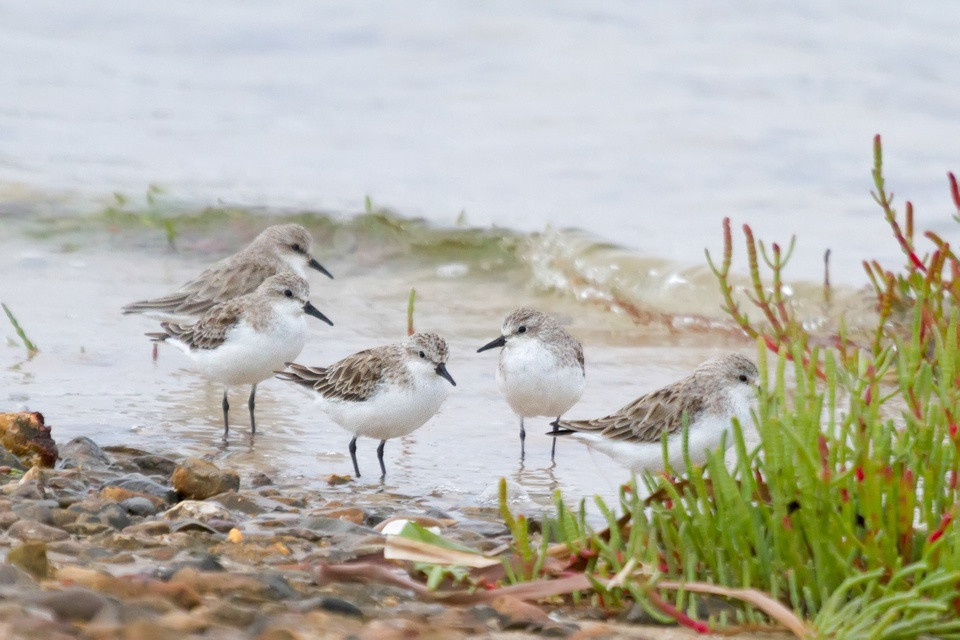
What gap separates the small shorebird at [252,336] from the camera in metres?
7.64

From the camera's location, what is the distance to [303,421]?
793cm

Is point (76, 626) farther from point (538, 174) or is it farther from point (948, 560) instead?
point (538, 174)

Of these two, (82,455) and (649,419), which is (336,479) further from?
(649,419)

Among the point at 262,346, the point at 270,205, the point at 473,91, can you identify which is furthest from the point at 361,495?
the point at 473,91

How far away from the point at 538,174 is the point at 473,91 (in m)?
2.76

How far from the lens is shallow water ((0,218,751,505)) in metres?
6.98

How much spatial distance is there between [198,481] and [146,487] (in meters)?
0.21

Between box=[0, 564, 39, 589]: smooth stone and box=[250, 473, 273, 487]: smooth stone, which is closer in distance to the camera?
box=[0, 564, 39, 589]: smooth stone

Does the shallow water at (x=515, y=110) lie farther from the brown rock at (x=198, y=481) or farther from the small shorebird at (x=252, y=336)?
the brown rock at (x=198, y=481)

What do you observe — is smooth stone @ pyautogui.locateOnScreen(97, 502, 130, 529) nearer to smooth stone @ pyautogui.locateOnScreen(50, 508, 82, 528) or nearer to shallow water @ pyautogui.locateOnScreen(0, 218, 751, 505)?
smooth stone @ pyautogui.locateOnScreen(50, 508, 82, 528)

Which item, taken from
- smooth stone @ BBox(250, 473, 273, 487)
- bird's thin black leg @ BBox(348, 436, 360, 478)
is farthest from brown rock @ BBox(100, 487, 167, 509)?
bird's thin black leg @ BBox(348, 436, 360, 478)

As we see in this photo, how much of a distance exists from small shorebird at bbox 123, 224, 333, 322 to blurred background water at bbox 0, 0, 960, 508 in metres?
0.34

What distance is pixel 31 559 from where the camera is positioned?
3.95 m

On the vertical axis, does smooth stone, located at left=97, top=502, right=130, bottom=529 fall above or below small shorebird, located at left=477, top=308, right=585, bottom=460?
below
